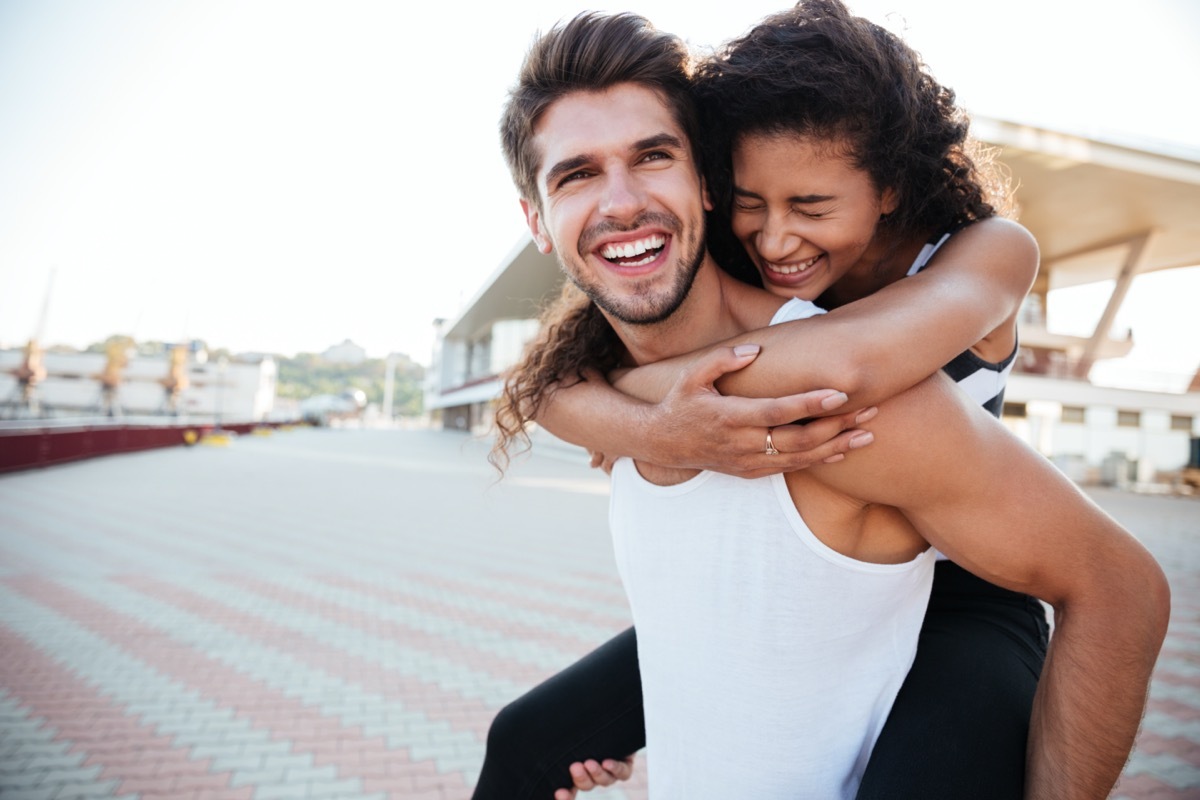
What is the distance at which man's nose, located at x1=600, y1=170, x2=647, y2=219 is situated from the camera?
165 centimetres

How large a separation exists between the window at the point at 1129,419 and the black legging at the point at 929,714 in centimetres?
3533

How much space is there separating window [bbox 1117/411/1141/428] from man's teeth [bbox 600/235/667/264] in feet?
117

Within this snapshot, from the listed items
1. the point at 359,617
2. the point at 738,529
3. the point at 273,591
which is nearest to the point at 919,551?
the point at 738,529

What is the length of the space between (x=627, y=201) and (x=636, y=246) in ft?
0.35

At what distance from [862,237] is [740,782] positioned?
4.34 feet

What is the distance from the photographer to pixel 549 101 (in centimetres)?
184

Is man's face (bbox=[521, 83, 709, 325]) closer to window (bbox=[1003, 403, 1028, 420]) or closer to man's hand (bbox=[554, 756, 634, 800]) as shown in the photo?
man's hand (bbox=[554, 756, 634, 800])

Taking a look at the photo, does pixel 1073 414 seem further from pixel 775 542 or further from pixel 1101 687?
pixel 775 542

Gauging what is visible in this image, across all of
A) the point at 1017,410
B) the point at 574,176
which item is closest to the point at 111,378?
the point at 1017,410

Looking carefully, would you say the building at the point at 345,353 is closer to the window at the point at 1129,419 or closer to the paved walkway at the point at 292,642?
the window at the point at 1129,419

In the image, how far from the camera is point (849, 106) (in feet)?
5.61

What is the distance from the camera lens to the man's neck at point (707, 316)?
Answer: 1.76m

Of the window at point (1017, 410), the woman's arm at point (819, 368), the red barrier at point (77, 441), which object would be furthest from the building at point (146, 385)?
the woman's arm at point (819, 368)

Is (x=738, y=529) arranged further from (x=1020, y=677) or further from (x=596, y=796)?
(x=596, y=796)
